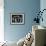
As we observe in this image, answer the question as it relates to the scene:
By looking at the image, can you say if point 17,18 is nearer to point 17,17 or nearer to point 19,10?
point 17,17

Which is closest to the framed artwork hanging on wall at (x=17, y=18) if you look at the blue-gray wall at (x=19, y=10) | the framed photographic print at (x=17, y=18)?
the framed photographic print at (x=17, y=18)

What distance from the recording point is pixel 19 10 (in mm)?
5562

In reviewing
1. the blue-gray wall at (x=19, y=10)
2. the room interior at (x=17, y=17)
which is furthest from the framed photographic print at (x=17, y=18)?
the blue-gray wall at (x=19, y=10)

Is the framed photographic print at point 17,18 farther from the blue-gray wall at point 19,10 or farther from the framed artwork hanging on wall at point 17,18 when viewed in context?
the blue-gray wall at point 19,10

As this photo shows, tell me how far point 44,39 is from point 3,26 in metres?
3.02

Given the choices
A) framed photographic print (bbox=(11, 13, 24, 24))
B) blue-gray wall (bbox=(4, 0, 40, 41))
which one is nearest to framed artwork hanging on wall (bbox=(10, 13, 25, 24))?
framed photographic print (bbox=(11, 13, 24, 24))

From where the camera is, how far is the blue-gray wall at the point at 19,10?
553 cm

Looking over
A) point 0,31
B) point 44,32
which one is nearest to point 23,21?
point 0,31

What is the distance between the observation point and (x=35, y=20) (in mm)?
5496

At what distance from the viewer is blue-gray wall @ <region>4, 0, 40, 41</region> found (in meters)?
5.53

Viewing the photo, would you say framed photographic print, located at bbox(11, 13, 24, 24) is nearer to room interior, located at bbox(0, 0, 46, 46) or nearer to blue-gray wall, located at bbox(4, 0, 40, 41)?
room interior, located at bbox(0, 0, 46, 46)

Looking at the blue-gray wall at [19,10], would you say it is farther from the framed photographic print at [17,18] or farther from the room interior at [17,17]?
the framed photographic print at [17,18]

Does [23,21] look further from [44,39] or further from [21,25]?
[44,39]

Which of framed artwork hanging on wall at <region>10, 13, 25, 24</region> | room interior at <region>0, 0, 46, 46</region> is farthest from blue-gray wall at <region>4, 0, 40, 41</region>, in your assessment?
framed artwork hanging on wall at <region>10, 13, 25, 24</region>
